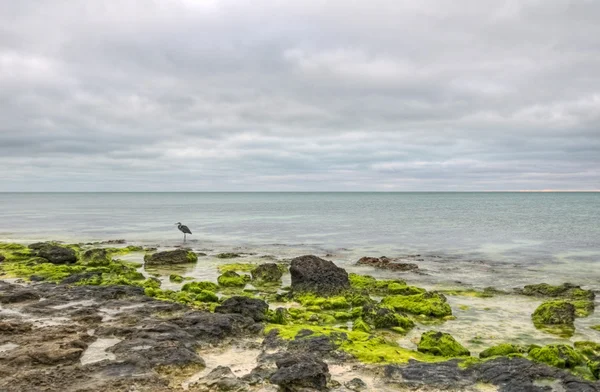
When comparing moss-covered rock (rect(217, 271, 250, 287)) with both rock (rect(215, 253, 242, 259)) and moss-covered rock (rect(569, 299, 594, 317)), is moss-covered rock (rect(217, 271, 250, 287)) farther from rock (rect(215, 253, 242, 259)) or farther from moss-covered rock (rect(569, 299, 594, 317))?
moss-covered rock (rect(569, 299, 594, 317))

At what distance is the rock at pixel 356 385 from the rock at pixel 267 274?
13.7m

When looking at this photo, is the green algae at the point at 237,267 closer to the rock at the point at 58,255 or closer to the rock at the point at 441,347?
the rock at the point at 58,255

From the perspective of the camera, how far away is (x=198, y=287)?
773 inches

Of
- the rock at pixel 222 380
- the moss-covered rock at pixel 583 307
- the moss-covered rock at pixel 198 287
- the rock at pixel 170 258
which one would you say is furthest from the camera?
the rock at pixel 170 258

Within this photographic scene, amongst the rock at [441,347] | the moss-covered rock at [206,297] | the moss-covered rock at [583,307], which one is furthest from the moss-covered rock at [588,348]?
the moss-covered rock at [206,297]

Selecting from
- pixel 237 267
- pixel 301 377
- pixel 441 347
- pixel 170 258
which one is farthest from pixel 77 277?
pixel 441 347

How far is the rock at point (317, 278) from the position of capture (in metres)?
19.1

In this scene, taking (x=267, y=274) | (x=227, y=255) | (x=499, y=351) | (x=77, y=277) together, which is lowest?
(x=227, y=255)

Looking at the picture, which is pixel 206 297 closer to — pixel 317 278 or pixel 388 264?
pixel 317 278

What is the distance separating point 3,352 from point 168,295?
7.88 meters

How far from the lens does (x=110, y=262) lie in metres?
26.0

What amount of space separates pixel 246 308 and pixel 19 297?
790cm

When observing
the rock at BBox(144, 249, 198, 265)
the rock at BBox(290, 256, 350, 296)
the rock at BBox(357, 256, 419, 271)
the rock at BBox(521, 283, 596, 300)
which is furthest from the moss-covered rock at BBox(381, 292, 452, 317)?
the rock at BBox(144, 249, 198, 265)

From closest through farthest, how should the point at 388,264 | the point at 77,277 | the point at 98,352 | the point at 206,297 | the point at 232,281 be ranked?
the point at 98,352 → the point at 206,297 → the point at 77,277 → the point at 232,281 → the point at 388,264
